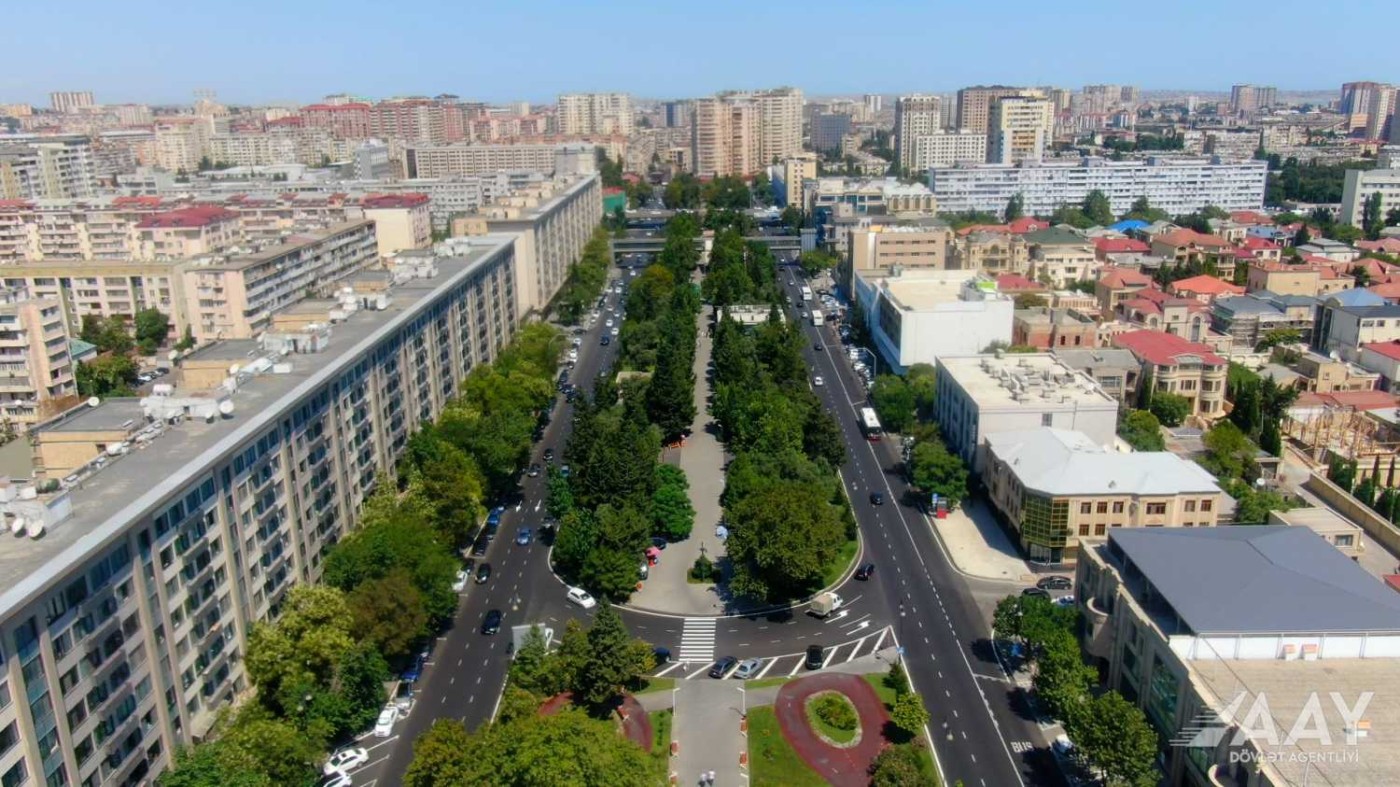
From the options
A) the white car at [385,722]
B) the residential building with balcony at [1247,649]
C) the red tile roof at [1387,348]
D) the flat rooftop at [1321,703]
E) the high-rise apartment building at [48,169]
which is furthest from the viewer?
the high-rise apartment building at [48,169]

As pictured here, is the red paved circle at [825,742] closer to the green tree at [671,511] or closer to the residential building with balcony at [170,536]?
the green tree at [671,511]

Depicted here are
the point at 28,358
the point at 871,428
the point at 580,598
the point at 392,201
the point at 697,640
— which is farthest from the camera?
the point at 392,201

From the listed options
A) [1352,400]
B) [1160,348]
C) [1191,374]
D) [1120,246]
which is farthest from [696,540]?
[1120,246]

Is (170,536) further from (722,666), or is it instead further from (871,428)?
(871,428)

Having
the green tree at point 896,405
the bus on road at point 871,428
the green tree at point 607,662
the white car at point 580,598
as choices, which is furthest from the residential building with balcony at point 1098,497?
the green tree at point 607,662

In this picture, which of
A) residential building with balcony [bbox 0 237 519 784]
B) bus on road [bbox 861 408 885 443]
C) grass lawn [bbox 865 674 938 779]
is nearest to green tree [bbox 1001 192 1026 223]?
bus on road [bbox 861 408 885 443]
